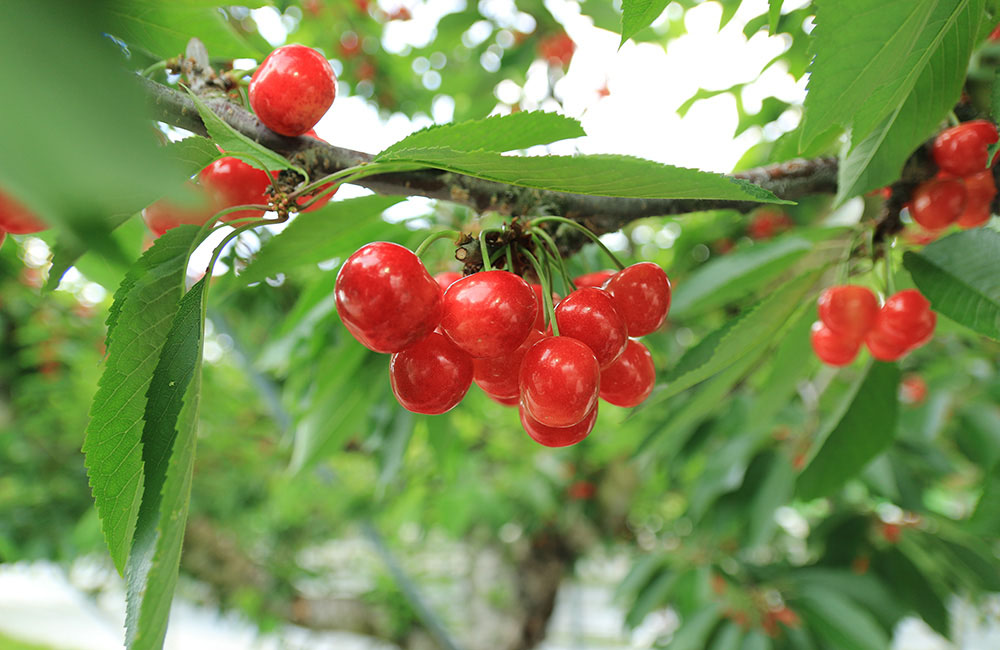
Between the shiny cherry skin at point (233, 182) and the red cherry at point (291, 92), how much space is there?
48 mm

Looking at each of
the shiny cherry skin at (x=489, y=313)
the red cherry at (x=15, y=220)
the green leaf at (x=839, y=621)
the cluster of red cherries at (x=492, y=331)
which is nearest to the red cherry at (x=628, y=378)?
the cluster of red cherries at (x=492, y=331)

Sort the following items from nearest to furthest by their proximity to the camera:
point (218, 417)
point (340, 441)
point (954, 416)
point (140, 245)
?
point (140, 245) → point (340, 441) → point (954, 416) → point (218, 417)

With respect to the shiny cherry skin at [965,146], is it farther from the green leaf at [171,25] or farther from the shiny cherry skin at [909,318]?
the green leaf at [171,25]

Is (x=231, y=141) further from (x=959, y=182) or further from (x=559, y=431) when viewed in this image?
(x=959, y=182)

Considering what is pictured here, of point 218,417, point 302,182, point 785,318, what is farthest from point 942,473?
point 218,417

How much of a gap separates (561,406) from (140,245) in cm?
57

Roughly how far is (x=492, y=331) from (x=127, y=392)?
0.27 metres

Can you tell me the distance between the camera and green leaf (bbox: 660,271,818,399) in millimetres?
620

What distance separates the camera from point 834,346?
31.6 inches

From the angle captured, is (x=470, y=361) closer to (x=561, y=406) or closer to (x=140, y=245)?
(x=561, y=406)

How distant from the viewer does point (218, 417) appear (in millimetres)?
3461

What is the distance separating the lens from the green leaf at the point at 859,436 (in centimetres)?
87

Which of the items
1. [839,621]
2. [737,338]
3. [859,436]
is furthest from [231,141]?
[839,621]

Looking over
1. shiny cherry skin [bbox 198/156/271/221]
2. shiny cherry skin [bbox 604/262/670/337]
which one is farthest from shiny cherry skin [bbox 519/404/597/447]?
shiny cherry skin [bbox 198/156/271/221]
